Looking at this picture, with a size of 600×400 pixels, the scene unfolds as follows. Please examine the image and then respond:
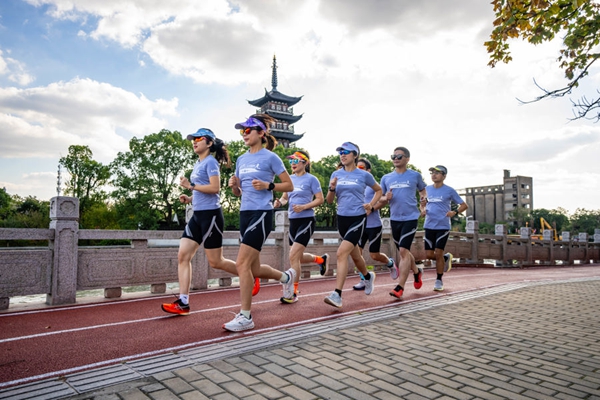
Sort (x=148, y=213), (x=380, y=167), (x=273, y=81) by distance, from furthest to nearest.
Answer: (x=273, y=81), (x=380, y=167), (x=148, y=213)

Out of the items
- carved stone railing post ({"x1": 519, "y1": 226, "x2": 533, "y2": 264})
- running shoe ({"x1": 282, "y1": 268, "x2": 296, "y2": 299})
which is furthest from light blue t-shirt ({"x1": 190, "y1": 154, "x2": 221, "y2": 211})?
carved stone railing post ({"x1": 519, "y1": 226, "x2": 533, "y2": 264})

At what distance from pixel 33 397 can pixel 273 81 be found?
70.6m

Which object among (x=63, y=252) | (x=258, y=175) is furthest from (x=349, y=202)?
(x=63, y=252)

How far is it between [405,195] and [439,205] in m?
1.38

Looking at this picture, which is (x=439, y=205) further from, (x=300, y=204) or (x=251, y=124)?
(x=251, y=124)

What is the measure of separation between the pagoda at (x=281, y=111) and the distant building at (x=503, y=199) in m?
45.5

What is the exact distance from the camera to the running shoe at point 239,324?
457 cm

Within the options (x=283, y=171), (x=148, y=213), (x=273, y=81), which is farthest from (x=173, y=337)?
(x=273, y=81)

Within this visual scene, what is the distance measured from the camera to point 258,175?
4852mm

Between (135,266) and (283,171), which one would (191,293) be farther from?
(283,171)

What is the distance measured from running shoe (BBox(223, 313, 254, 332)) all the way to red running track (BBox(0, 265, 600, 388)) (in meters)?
0.08

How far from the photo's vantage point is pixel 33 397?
2822 millimetres

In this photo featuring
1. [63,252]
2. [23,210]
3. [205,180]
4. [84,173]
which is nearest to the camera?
[205,180]

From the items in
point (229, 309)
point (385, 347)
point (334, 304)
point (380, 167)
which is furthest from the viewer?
point (380, 167)
